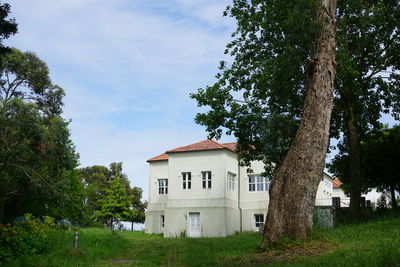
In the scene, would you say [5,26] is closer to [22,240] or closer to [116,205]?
[22,240]

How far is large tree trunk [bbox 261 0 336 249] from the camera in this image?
1262 centimetres

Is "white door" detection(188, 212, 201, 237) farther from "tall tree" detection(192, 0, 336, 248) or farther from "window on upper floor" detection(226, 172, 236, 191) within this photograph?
"tall tree" detection(192, 0, 336, 248)

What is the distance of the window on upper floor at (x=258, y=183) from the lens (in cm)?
3569

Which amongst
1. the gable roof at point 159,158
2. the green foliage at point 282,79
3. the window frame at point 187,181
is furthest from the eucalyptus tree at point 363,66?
the gable roof at point 159,158

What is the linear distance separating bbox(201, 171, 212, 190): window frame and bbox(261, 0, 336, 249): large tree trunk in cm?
2122

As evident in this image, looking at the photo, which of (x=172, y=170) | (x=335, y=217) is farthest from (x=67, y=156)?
(x=335, y=217)

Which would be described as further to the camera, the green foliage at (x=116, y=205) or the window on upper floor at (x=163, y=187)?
the green foliage at (x=116, y=205)

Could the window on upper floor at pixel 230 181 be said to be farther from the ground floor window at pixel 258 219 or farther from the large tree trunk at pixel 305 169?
the large tree trunk at pixel 305 169

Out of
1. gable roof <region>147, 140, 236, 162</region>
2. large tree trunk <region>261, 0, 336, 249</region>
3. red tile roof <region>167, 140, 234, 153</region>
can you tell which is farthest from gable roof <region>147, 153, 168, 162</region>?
large tree trunk <region>261, 0, 336, 249</region>

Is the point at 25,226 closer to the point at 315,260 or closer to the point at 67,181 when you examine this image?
the point at 315,260

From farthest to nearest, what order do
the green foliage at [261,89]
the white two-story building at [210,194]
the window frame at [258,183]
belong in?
the window frame at [258,183] < the white two-story building at [210,194] < the green foliage at [261,89]

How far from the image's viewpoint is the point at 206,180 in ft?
114

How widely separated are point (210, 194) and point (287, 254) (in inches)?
907

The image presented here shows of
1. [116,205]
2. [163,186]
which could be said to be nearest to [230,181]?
[163,186]
